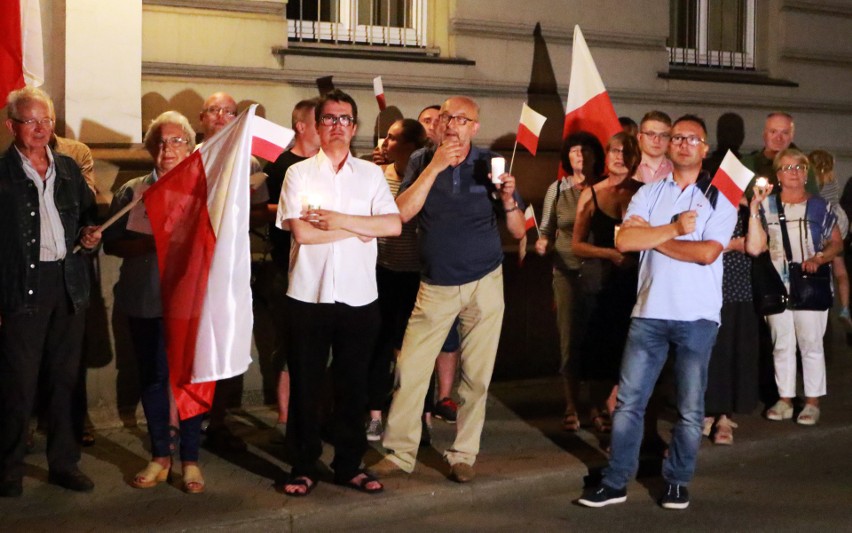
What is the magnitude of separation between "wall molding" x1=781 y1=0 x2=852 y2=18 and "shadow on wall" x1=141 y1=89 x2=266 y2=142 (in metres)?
6.35

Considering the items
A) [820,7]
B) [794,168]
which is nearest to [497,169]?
[794,168]

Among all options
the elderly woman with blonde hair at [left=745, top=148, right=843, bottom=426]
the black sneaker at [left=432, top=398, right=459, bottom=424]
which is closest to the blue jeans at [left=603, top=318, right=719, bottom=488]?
the black sneaker at [left=432, top=398, right=459, bottom=424]

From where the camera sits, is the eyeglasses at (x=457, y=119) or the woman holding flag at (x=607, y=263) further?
the woman holding flag at (x=607, y=263)

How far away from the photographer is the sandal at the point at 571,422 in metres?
8.69

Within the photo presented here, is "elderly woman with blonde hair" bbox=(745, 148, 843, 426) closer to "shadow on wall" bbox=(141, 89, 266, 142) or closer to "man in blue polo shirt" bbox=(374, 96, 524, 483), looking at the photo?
"man in blue polo shirt" bbox=(374, 96, 524, 483)

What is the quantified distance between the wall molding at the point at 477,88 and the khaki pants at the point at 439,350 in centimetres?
291

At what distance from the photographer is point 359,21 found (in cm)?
1055

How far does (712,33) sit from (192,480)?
7.99 m

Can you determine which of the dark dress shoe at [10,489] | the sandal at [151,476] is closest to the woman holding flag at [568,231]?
the sandal at [151,476]

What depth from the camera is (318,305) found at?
690cm

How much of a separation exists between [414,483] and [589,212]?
7.18 ft

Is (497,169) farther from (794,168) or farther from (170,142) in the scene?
(794,168)

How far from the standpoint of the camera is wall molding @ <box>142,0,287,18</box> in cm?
923

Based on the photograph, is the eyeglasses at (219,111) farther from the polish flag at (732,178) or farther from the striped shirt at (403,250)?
the polish flag at (732,178)
